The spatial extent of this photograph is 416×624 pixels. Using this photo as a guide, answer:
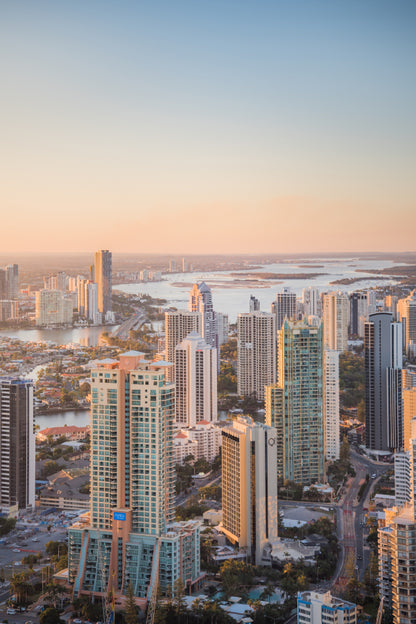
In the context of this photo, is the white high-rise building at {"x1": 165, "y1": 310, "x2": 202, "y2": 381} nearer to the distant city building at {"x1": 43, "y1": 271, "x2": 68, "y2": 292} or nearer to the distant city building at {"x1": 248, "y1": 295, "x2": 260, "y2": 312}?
the distant city building at {"x1": 248, "y1": 295, "x2": 260, "y2": 312}

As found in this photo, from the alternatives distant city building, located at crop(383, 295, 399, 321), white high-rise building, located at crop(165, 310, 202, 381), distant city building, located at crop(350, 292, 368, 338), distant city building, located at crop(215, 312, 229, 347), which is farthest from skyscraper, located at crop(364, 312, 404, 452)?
distant city building, located at crop(215, 312, 229, 347)

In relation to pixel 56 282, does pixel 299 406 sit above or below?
below

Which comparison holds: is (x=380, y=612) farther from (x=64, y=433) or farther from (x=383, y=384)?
(x=64, y=433)

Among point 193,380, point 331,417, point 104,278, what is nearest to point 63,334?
point 104,278

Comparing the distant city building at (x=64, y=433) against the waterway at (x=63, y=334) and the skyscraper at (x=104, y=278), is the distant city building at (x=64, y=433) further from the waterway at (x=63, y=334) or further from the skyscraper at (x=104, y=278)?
the waterway at (x=63, y=334)

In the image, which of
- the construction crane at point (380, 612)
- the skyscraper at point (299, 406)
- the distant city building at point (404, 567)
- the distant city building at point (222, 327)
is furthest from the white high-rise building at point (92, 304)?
the distant city building at point (404, 567)
